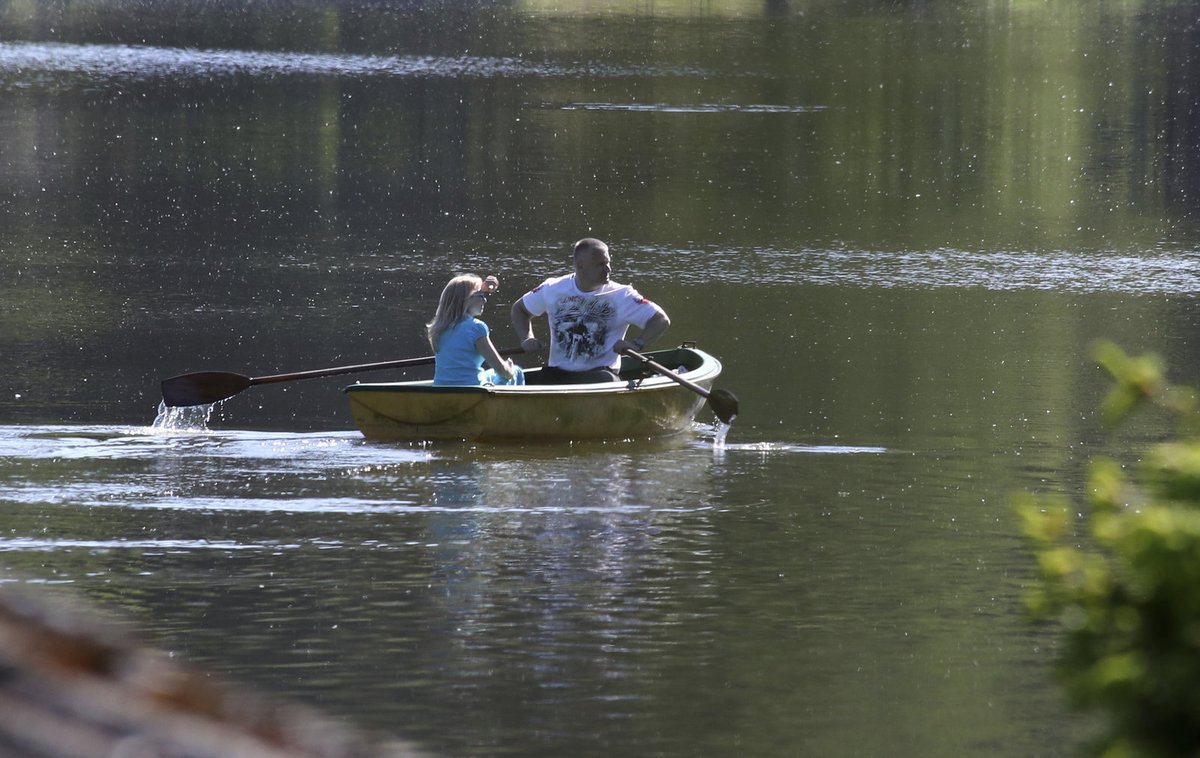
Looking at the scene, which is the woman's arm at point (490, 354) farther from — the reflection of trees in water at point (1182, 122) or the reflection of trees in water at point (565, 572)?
the reflection of trees in water at point (1182, 122)

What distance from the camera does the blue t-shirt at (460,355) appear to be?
43.8 feet

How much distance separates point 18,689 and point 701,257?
2168 centimetres

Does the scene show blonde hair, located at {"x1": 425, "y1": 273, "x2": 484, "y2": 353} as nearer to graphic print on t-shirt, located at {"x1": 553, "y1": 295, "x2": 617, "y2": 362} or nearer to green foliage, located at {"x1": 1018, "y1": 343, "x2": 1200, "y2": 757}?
graphic print on t-shirt, located at {"x1": 553, "y1": 295, "x2": 617, "y2": 362}

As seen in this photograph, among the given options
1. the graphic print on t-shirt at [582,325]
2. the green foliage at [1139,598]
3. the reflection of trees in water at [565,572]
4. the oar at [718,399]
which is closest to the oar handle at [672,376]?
the oar at [718,399]

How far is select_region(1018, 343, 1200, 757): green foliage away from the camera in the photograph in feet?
7.63

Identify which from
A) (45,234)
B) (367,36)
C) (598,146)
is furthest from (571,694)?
(367,36)

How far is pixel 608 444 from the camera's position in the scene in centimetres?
1343

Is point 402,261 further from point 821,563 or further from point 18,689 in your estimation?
point 18,689

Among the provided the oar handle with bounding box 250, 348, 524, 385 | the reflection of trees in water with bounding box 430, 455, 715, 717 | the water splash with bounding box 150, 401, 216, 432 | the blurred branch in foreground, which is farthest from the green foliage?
the oar handle with bounding box 250, 348, 524, 385

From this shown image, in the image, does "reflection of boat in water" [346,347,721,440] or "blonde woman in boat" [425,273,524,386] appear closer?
"reflection of boat in water" [346,347,721,440]

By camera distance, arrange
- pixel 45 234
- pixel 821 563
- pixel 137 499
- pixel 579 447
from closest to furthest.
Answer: pixel 821 563, pixel 137 499, pixel 579 447, pixel 45 234

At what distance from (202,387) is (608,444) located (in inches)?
112

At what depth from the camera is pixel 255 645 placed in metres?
8.30

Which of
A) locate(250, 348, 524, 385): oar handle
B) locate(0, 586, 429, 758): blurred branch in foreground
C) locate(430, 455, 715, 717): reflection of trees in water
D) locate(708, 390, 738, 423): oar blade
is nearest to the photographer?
locate(0, 586, 429, 758): blurred branch in foreground
